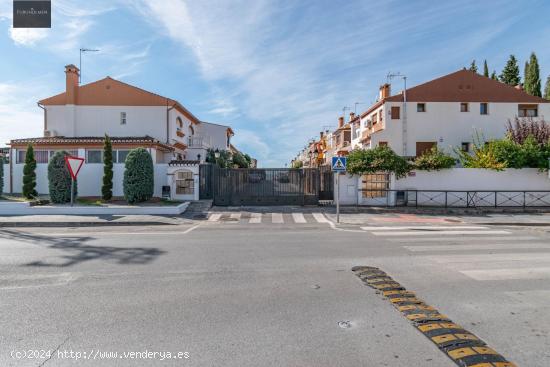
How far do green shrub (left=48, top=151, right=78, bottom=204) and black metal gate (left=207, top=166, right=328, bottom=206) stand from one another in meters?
7.74

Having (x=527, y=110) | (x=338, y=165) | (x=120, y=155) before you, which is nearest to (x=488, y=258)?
(x=338, y=165)

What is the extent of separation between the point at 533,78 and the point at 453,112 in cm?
2813

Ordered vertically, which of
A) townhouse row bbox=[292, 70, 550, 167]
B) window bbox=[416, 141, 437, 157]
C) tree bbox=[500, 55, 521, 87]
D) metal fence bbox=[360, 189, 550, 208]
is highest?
tree bbox=[500, 55, 521, 87]

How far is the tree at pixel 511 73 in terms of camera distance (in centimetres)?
5112

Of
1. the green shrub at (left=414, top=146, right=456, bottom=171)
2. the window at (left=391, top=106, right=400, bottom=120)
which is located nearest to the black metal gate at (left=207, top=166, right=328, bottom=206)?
the green shrub at (left=414, top=146, right=456, bottom=171)

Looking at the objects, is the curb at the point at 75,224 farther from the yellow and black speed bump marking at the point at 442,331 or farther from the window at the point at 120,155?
the yellow and black speed bump marking at the point at 442,331

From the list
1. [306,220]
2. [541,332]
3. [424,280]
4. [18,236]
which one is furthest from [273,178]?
[541,332]

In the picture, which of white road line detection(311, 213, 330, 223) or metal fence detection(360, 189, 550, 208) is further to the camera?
metal fence detection(360, 189, 550, 208)

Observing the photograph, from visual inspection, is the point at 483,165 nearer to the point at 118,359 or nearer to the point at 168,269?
the point at 168,269

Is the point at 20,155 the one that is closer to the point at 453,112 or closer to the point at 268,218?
the point at 268,218

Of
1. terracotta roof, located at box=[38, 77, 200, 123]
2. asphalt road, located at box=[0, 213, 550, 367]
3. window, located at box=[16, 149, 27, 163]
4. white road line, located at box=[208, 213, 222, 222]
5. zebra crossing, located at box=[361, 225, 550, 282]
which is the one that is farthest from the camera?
terracotta roof, located at box=[38, 77, 200, 123]

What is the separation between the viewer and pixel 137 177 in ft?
57.1

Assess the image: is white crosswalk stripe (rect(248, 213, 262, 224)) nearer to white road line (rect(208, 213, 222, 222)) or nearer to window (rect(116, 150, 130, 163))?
white road line (rect(208, 213, 222, 222))

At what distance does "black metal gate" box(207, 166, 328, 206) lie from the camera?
62.7 feet
